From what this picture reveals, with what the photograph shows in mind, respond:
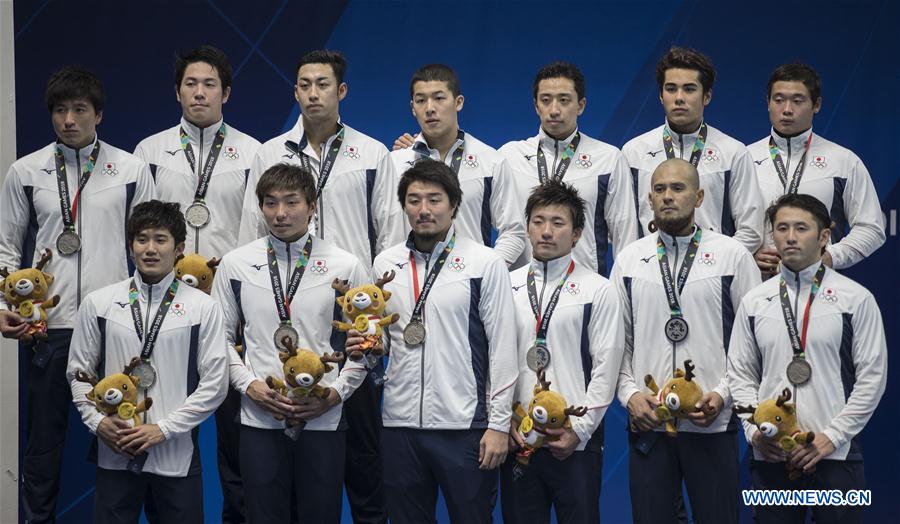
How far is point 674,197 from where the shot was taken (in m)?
4.94

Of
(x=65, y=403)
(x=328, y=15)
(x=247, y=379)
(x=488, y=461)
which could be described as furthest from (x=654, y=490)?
(x=328, y=15)

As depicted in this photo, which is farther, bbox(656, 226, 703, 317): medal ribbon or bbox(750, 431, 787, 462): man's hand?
bbox(656, 226, 703, 317): medal ribbon

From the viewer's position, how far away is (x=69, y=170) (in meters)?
5.38

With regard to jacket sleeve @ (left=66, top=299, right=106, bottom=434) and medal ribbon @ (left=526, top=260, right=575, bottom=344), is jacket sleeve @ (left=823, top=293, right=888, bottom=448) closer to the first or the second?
medal ribbon @ (left=526, top=260, right=575, bottom=344)

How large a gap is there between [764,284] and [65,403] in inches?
131

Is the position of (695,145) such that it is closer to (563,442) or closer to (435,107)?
(435,107)

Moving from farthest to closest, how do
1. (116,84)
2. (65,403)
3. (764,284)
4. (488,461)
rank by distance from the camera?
1. (116,84)
2. (65,403)
3. (764,284)
4. (488,461)

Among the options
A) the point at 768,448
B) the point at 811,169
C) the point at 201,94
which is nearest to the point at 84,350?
the point at 201,94

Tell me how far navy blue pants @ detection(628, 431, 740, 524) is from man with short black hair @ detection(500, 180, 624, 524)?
0.22m

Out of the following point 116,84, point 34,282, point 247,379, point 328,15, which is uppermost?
point 328,15

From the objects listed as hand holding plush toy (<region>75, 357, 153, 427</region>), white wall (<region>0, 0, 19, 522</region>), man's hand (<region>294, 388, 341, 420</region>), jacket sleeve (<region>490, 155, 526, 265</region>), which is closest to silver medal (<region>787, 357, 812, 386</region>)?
jacket sleeve (<region>490, 155, 526, 265</region>)

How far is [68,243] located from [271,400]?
1394 millimetres

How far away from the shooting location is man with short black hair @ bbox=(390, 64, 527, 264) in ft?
18.0

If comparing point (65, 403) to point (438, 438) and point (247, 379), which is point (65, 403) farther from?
point (438, 438)
